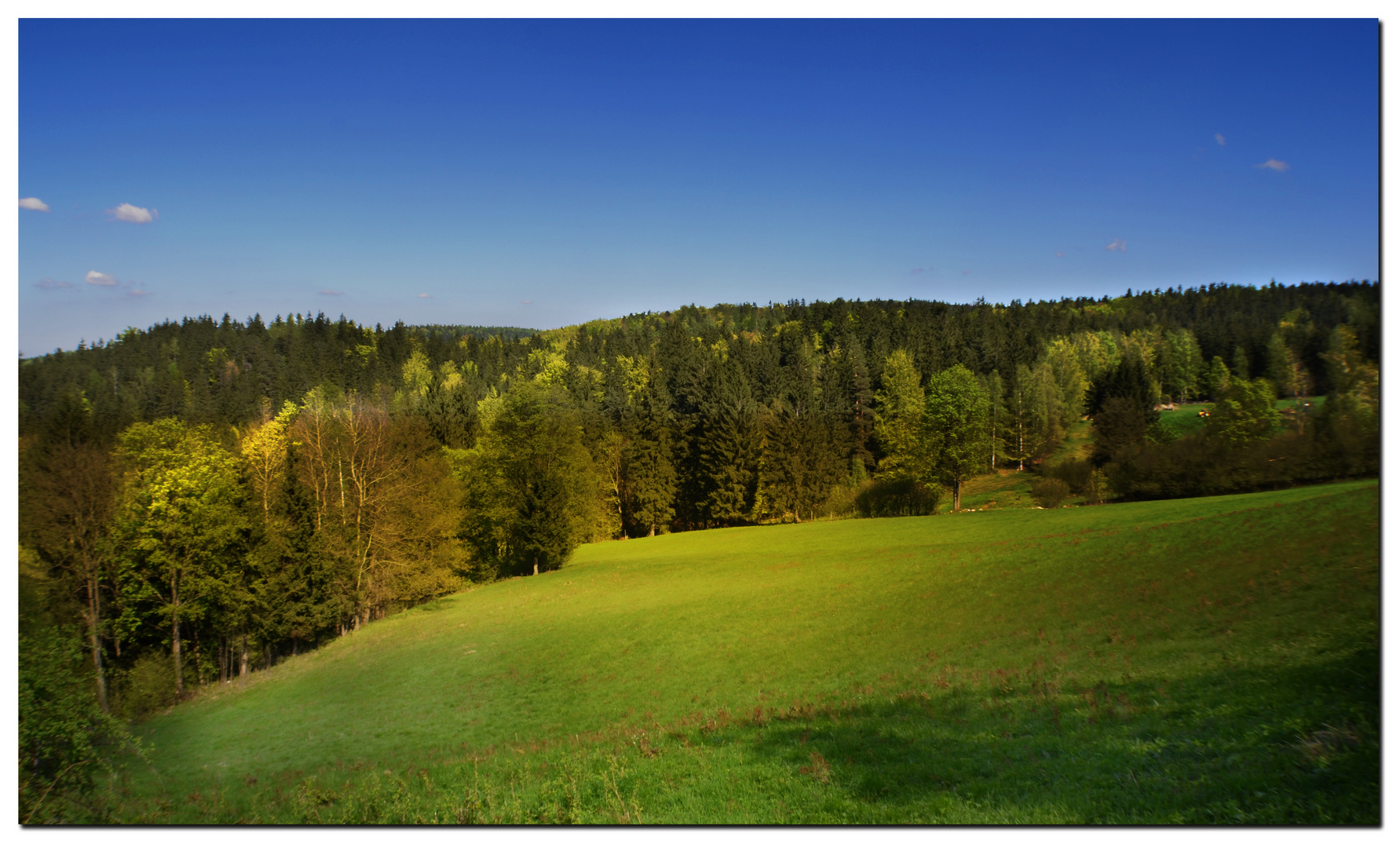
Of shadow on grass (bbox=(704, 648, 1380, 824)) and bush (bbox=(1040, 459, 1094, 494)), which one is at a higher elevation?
bush (bbox=(1040, 459, 1094, 494))

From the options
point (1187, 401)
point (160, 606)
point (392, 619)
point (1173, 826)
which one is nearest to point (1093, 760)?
point (1173, 826)

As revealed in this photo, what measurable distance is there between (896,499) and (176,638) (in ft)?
85.7

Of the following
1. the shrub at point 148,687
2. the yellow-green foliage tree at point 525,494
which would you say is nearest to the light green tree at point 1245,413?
the shrub at point 148,687

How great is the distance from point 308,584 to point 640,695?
11.2 meters

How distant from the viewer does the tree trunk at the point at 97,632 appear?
7738 millimetres

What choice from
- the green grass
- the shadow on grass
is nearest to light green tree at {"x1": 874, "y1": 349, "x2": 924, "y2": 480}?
the green grass

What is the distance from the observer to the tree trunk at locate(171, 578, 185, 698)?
11.6m

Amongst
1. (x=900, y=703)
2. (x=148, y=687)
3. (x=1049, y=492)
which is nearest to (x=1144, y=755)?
(x=900, y=703)

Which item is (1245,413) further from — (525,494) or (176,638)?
(525,494)

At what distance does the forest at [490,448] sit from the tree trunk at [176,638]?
76 millimetres

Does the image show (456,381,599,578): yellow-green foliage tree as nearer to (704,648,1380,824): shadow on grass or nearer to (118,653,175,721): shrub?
(118,653,175,721): shrub

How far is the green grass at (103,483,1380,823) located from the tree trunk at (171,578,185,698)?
0.66 m

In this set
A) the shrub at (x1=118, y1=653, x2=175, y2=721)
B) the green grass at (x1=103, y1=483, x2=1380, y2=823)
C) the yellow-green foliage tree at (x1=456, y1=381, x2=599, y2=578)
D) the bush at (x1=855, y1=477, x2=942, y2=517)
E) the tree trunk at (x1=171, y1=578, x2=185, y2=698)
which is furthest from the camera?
the bush at (x1=855, y1=477, x2=942, y2=517)

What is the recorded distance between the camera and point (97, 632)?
26.6 feet
